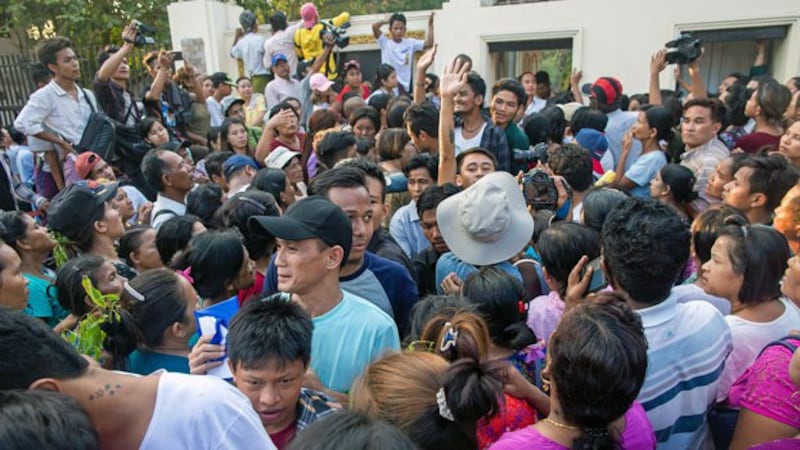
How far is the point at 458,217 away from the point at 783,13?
9097 mm

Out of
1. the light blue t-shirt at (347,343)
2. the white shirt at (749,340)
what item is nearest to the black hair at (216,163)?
the light blue t-shirt at (347,343)

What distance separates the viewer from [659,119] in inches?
175

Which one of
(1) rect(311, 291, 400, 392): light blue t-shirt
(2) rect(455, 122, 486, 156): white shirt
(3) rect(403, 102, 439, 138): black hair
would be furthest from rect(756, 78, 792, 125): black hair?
(1) rect(311, 291, 400, 392): light blue t-shirt

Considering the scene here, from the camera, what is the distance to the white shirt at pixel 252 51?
10758 millimetres

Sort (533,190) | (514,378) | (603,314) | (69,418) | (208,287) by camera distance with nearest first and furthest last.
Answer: (69,418) → (603,314) → (514,378) → (208,287) → (533,190)

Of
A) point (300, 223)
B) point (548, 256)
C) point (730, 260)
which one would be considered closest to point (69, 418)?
point (300, 223)

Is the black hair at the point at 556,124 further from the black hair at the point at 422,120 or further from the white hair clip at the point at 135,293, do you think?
the white hair clip at the point at 135,293

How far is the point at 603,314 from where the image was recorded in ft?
4.85

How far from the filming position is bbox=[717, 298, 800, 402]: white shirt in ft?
6.48

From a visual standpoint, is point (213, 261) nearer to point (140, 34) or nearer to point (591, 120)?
point (591, 120)

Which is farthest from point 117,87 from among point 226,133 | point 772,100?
point 772,100

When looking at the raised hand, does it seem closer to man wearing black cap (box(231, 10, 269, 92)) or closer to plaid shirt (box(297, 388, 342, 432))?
plaid shirt (box(297, 388, 342, 432))

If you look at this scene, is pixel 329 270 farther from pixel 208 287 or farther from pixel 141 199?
pixel 141 199

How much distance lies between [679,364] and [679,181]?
207 cm
